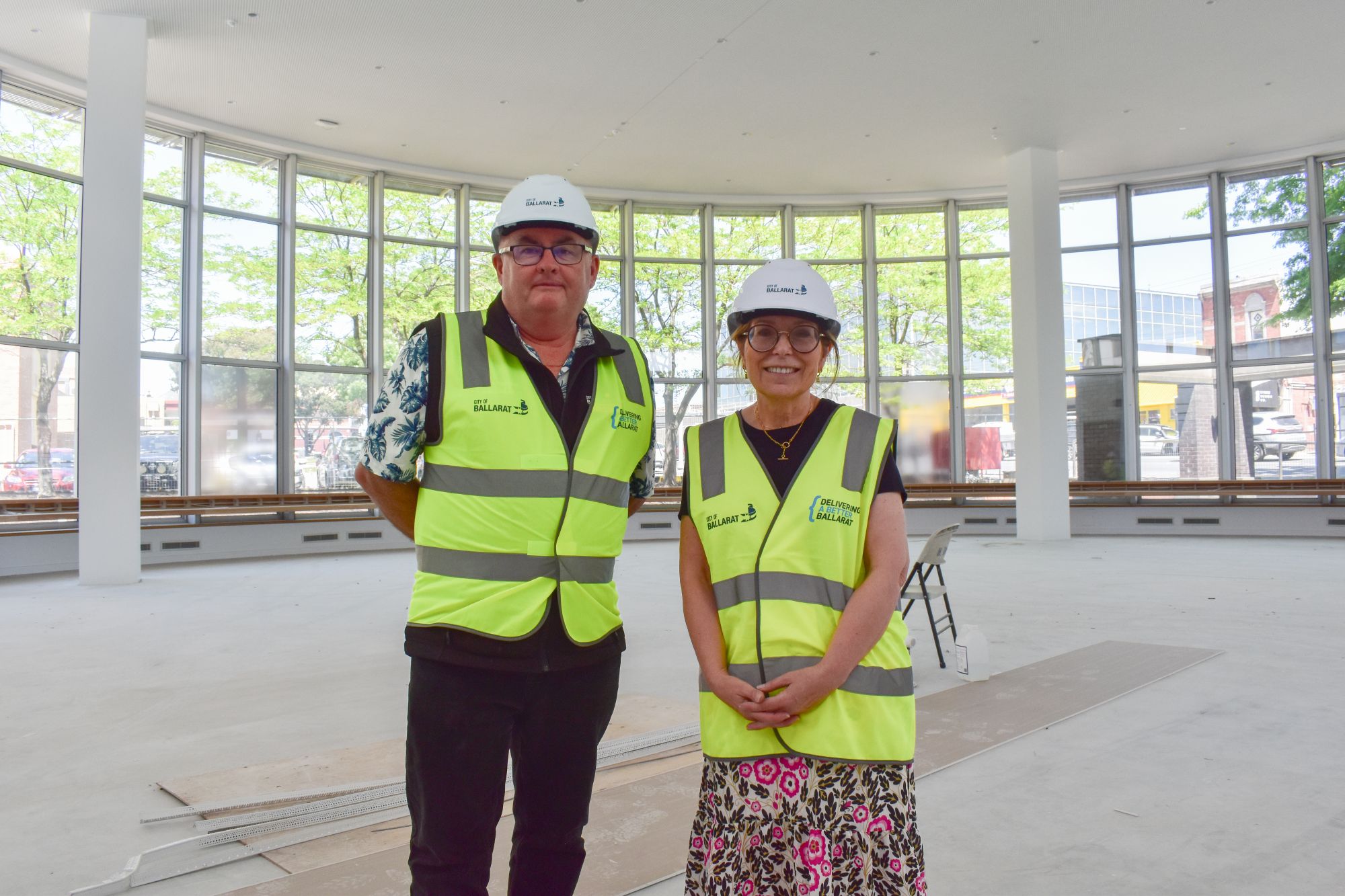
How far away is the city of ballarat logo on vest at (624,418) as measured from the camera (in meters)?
1.66

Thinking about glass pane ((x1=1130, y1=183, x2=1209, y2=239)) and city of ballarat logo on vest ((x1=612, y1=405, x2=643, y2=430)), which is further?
glass pane ((x1=1130, y1=183, x2=1209, y2=239))

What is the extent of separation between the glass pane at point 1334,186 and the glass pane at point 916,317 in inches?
211

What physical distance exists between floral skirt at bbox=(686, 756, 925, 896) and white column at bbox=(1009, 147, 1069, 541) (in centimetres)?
1172

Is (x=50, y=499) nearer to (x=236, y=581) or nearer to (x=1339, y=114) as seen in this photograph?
(x=236, y=581)

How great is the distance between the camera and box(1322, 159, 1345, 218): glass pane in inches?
512

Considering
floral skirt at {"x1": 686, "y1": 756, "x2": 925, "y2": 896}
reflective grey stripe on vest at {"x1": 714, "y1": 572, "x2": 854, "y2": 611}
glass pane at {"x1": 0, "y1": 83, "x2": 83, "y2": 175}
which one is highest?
glass pane at {"x1": 0, "y1": 83, "x2": 83, "y2": 175}

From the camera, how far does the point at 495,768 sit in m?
Result: 1.52

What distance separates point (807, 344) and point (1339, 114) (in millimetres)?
13702

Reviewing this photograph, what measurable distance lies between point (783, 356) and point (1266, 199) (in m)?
15.2

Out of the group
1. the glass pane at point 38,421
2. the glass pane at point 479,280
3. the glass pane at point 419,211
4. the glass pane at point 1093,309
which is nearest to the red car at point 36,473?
the glass pane at point 38,421

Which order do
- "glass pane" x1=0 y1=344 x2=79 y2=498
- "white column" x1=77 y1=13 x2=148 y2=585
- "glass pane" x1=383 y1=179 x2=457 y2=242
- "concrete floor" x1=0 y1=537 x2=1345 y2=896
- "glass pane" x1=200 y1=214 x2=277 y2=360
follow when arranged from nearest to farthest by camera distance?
"concrete floor" x1=0 y1=537 x2=1345 y2=896 → "white column" x1=77 y1=13 x2=148 y2=585 → "glass pane" x1=0 y1=344 x2=79 y2=498 → "glass pane" x1=200 y1=214 x2=277 y2=360 → "glass pane" x1=383 y1=179 x2=457 y2=242

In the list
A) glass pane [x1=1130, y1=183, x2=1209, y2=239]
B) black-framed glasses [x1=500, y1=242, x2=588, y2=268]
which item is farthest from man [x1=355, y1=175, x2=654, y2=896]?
glass pane [x1=1130, y1=183, x2=1209, y2=239]

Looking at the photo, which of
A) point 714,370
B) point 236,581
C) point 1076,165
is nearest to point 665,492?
point 714,370

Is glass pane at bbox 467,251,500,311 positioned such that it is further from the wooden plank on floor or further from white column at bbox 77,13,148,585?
the wooden plank on floor
